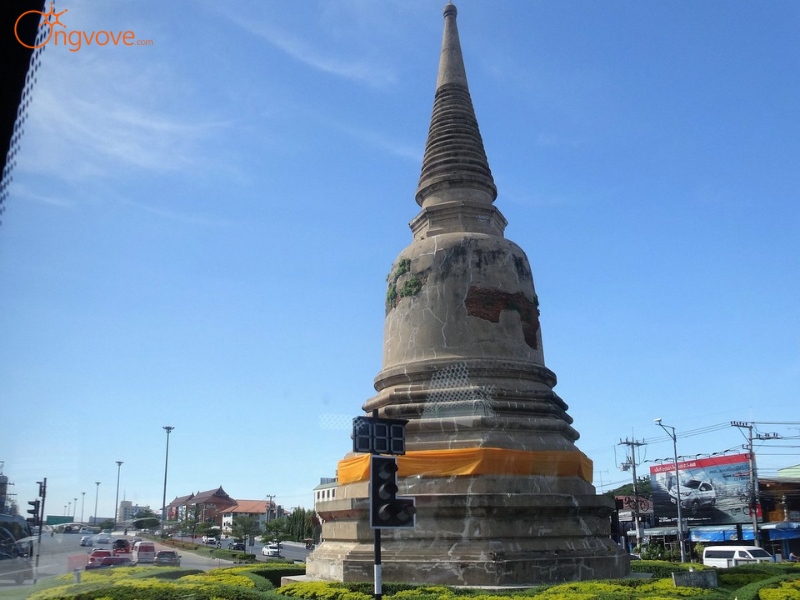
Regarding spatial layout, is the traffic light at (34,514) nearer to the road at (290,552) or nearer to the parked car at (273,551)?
the road at (290,552)

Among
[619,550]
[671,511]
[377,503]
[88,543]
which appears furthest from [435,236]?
[671,511]

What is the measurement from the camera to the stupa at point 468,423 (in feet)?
56.4

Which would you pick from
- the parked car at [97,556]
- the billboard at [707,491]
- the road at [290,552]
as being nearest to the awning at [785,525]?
the billboard at [707,491]

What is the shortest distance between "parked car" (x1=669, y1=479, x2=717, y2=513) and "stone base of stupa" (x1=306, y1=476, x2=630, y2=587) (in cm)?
3970

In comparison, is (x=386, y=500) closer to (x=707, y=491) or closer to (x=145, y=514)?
(x=707, y=491)

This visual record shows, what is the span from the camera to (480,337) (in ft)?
69.5

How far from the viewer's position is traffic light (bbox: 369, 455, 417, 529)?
33.6ft

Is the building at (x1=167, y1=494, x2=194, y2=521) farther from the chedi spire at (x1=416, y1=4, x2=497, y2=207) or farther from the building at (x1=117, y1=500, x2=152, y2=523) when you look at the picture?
the chedi spire at (x1=416, y1=4, x2=497, y2=207)

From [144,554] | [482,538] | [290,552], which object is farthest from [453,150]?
[290,552]

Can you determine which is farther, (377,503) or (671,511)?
(671,511)

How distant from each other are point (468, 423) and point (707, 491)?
42.7 meters

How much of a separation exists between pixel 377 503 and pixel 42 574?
12709mm

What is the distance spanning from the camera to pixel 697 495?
54750mm

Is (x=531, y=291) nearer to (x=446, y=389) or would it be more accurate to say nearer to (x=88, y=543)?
(x=446, y=389)
